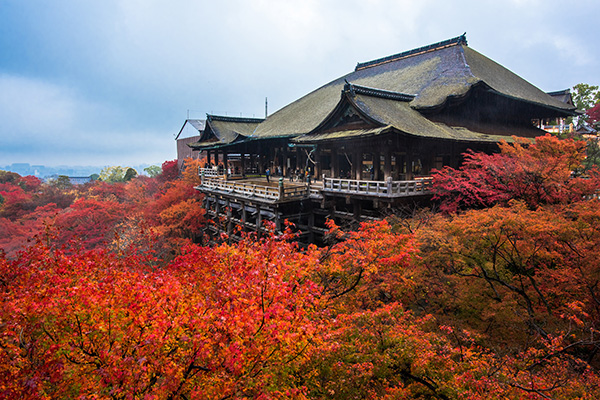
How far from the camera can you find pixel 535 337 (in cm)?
902

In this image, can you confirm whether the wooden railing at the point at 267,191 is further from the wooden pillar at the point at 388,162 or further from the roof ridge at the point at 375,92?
the roof ridge at the point at 375,92

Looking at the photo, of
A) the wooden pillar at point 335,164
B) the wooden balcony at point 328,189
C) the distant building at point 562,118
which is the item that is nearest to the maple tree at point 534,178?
the wooden balcony at point 328,189

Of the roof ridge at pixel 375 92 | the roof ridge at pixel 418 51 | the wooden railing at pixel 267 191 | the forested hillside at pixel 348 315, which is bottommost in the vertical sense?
the forested hillside at pixel 348 315

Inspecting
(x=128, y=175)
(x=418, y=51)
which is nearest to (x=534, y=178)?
(x=418, y=51)

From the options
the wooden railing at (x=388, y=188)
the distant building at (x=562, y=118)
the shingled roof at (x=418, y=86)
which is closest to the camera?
the wooden railing at (x=388, y=188)

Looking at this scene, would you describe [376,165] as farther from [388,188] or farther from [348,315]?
[348,315]

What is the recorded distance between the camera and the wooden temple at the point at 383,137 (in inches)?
726

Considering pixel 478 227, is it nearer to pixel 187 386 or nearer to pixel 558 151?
pixel 558 151

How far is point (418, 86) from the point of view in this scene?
1021 inches

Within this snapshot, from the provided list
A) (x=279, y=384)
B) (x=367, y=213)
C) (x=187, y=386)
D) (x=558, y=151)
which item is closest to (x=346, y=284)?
(x=279, y=384)

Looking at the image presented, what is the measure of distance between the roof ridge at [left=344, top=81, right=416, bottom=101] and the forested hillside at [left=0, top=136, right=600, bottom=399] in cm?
871

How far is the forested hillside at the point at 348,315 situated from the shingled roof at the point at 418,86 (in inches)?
313

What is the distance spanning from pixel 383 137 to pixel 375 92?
497cm

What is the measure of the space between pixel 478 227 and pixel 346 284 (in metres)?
5.02
